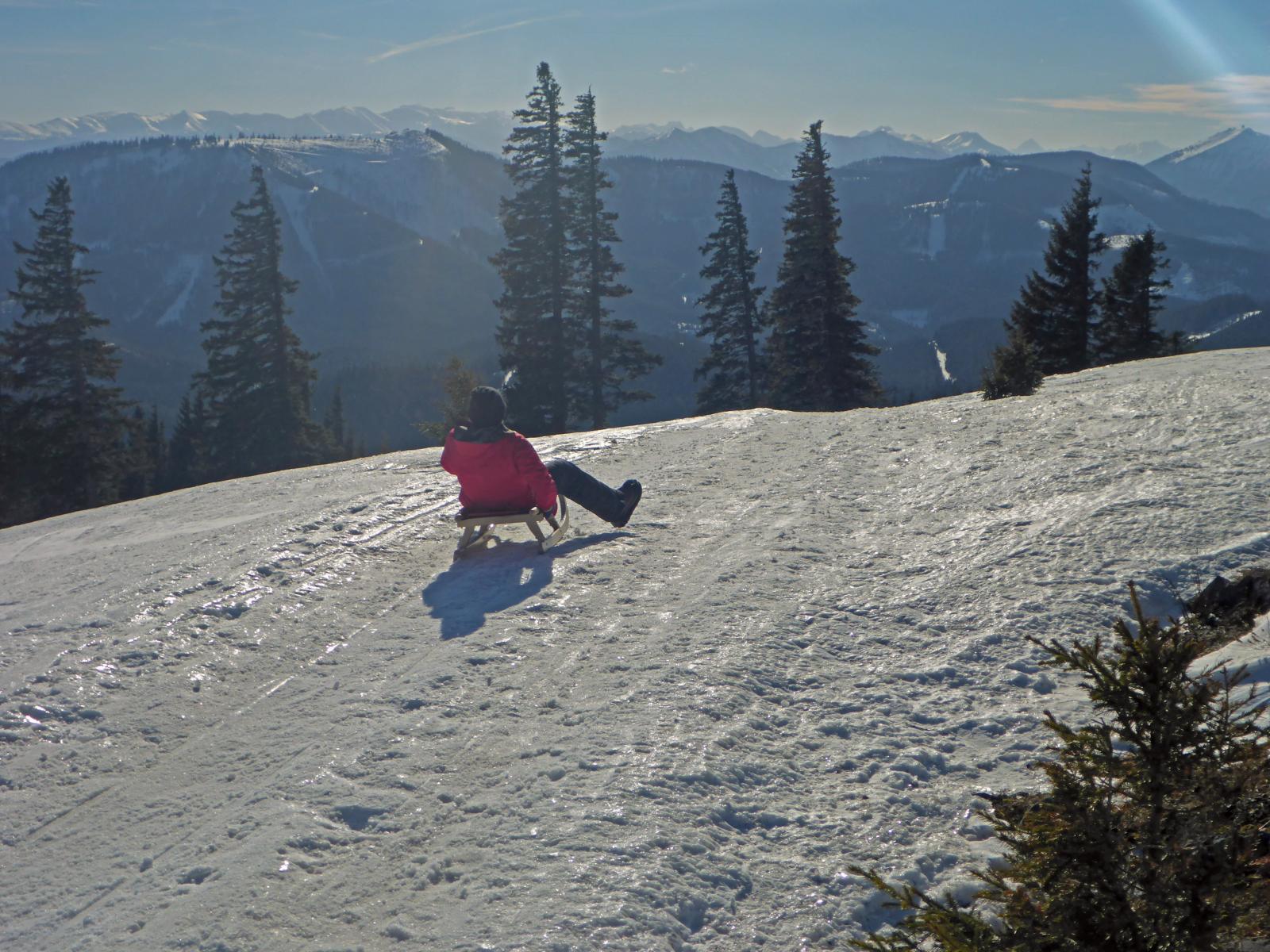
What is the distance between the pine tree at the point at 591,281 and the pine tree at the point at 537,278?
1.18ft

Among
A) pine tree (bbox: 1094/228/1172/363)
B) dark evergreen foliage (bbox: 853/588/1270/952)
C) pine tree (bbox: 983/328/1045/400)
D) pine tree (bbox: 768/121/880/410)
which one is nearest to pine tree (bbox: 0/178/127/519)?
pine tree (bbox: 768/121/880/410)

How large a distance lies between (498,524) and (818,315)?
73.9ft

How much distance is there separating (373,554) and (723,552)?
9.47 feet

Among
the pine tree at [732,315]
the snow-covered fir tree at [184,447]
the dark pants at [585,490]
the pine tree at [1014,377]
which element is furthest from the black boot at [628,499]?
the snow-covered fir tree at [184,447]

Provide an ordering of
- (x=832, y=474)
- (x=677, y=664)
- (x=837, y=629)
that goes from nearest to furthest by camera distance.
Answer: (x=677, y=664), (x=837, y=629), (x=832, y=474)

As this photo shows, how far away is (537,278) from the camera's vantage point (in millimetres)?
30109

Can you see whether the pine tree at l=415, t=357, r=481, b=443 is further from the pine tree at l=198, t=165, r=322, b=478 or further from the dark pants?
the dark pants

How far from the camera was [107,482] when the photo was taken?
30.7 meters

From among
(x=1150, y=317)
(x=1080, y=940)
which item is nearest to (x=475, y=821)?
(x=1080, y=940)

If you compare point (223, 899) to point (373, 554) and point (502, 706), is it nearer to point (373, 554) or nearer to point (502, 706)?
Result: point (502, 706)

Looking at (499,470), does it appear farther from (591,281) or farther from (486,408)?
(591,281)

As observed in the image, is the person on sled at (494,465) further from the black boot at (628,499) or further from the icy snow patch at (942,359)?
the icy snow patch at (942,359)

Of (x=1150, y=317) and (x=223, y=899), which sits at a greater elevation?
(x=1150, y=317)

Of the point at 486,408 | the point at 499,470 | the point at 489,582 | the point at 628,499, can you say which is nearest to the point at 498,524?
the point at 499,470
